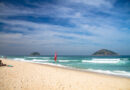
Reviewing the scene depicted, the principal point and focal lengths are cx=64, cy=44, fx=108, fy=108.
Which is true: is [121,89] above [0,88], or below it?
below

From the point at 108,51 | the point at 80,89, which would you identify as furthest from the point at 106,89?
the point at 108,51

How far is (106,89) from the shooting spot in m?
5.49

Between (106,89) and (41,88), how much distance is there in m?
3.25

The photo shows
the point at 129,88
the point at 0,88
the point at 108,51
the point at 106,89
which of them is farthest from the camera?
the point at 108,51

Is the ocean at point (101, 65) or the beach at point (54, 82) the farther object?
the ocean at point (101, 65)

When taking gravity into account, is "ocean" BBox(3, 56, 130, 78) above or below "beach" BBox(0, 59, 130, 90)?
below

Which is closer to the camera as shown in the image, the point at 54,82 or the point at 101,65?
the point at 54,82

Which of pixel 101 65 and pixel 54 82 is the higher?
pixel 54 82

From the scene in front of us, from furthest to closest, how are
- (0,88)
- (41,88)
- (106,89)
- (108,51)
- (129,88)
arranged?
1. (108,51)
2. (129,88)
3. (106,89)
4. (41,88)
5. (0,88)

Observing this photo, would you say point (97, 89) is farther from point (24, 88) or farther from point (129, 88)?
point (24, 88)

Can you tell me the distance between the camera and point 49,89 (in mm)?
5000

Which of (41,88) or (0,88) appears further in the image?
(41,88)

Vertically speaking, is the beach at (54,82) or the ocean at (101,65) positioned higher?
the beach at (54,82)

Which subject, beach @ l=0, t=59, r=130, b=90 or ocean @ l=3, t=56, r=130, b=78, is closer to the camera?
beach @ l=0, t=59, r=130, b=90
